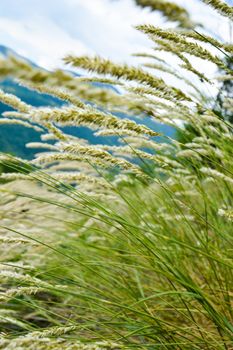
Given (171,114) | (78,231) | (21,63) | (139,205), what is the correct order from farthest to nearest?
Answer: (78,231)
(139,205)
(171,114)
(21,63)

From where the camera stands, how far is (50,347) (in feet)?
4.33

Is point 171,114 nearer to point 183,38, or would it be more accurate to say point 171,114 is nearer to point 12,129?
point 183,38

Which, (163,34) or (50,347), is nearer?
(50,347)

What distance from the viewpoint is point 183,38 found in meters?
1.68

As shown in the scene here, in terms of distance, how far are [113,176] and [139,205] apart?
2.82ft

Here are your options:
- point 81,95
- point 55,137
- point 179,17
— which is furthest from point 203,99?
point 81,95

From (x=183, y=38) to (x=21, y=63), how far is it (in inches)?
44.3

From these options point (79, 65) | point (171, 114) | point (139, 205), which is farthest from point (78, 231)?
point (79, 65)

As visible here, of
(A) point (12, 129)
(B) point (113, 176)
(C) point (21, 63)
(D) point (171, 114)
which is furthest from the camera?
(A) point (12, 129)

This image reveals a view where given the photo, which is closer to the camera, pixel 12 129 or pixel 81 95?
pixel 81 95

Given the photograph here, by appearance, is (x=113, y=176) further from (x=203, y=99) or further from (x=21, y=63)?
(x=21, y=63)

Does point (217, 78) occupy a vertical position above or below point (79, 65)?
below

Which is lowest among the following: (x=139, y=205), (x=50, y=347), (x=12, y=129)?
(x=12, y=129)

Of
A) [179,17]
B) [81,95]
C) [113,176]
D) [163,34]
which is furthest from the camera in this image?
[113,176]
